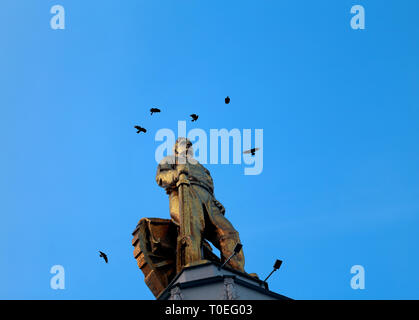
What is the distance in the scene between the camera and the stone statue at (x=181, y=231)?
75.2 feet

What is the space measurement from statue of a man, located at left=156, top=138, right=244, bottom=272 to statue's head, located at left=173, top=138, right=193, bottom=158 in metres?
0.05

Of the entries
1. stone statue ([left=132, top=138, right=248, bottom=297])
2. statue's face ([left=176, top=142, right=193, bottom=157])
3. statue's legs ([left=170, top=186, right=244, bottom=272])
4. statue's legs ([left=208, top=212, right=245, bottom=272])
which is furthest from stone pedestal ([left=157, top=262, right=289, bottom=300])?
statue's face ([left=176, top=142, right=193, bottom=157])

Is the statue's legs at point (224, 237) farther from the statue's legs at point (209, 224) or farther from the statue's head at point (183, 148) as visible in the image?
the statue's head at point (183, 148)

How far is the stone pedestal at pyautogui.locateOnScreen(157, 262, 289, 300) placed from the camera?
1955cm

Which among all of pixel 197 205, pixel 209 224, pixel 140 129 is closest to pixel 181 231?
pixel 197 205

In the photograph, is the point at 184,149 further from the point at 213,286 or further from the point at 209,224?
the point at 213,286

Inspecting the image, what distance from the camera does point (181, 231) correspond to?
74.7 feet

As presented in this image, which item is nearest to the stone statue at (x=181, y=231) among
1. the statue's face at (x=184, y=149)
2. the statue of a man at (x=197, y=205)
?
the statue of a man at (x=197, y=205)

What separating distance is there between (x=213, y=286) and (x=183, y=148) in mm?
8126
